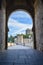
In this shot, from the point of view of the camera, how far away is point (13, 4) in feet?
46.4

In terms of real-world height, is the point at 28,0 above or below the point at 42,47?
above

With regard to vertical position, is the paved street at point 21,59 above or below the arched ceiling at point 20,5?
below

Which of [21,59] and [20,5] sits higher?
[20,5]

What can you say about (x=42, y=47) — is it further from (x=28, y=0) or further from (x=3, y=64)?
(x=28, y=0)

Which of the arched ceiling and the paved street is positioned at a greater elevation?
the arched ceiling

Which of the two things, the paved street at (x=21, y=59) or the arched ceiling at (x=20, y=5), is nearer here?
the paved street at (x=21, y=59)

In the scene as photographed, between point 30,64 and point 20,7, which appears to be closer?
point 30,64

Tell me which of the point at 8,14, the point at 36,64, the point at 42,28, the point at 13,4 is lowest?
the point at 36,64

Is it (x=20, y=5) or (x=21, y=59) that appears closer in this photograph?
(x=21, y=59)

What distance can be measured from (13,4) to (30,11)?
1655 millimetres

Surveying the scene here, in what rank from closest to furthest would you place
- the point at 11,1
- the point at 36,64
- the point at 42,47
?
1. the point at 36,64
2. the point at 42,47
3. the point at 11,1

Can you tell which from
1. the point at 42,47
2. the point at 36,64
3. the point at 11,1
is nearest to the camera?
the point at 36,64

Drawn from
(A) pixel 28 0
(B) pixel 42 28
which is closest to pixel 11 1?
(A) pixel 28 0

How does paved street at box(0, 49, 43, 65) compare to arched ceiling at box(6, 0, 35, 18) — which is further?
arched ceiling at box(6, 0, 35, 18)
